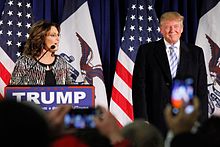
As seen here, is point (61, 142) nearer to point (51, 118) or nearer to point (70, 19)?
point (51, 118)

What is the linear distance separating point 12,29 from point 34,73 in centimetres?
244

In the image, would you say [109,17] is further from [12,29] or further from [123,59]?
[12,29]

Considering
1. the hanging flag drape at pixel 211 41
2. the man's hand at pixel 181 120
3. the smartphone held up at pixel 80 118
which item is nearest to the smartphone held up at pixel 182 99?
the man's hand at pixel 181 120

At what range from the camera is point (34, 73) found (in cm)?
399

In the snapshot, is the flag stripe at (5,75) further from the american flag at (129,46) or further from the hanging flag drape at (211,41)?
the hanging flag drape at (211,41)

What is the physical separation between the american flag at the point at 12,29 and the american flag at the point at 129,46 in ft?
3.71

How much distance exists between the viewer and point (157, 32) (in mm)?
6461

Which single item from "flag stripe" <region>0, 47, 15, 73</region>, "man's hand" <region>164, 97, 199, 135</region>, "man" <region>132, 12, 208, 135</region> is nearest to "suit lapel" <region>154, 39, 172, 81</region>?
"man" <region>132, 12, 208, 135</region>

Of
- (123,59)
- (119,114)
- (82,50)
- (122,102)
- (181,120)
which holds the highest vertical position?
(181,120)

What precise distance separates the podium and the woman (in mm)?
480

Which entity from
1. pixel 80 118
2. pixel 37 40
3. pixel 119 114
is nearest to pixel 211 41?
pixel 119 114

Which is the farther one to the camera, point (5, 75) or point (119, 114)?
point (119, 114)

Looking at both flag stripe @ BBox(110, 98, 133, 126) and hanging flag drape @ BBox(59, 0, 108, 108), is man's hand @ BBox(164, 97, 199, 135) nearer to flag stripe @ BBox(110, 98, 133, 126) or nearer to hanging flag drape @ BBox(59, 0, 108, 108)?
hanging flag drape @ BBox(59, 0, 108, 108)

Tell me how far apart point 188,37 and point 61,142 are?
539 centimetres
